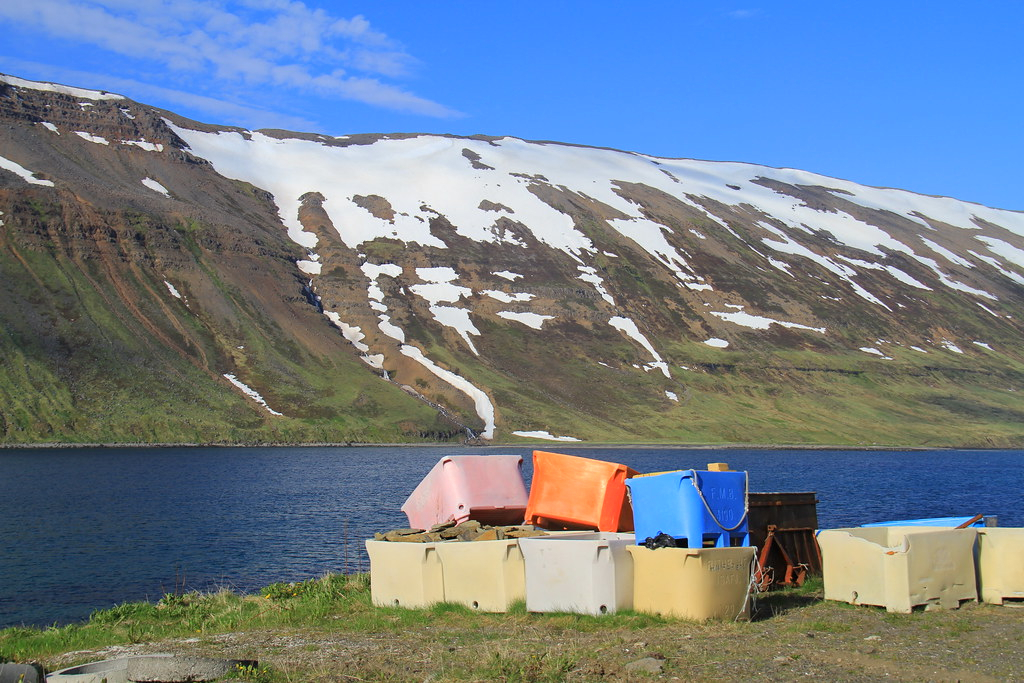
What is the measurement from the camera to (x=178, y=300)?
128 metres

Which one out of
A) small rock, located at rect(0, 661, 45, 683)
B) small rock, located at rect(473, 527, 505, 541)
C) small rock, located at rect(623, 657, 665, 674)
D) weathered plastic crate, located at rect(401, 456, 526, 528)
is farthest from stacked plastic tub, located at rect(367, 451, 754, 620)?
small rock, located at rect(0, 661, 45, 683)

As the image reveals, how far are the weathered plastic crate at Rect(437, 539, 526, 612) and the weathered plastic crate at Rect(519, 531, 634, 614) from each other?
491 mm

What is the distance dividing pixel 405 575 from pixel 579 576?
13.1 ft

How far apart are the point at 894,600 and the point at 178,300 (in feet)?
399

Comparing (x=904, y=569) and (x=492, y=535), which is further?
(x=492, y=535)

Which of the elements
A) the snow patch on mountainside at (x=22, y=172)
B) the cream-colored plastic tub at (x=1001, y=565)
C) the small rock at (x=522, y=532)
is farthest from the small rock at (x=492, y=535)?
the snow patch on mountainside at (x=22, y=172)

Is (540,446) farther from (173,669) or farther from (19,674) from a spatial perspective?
(173,669)

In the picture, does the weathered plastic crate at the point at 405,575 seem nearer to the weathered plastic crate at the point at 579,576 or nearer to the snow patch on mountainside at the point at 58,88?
the weathered plastic crate at the point at 579,576

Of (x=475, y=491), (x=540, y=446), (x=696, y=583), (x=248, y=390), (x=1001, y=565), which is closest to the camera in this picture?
(x=696, y=583)

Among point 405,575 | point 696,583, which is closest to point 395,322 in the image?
point 405,575

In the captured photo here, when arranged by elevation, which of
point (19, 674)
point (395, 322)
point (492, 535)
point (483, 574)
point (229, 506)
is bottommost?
point (229, 506)

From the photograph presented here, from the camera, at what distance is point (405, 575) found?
19.6m

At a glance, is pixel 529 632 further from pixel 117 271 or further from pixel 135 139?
pixel 135 139

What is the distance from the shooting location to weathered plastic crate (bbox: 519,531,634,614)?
1750cm
